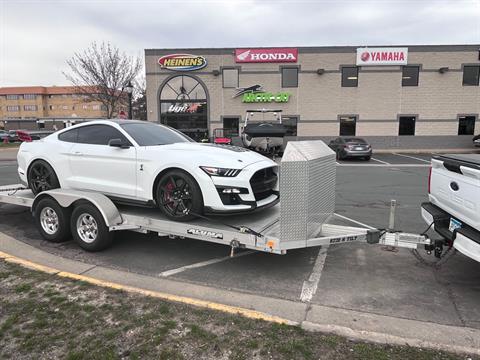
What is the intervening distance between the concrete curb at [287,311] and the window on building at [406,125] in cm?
2675

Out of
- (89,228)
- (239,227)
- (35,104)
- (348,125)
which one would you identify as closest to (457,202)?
(239,227)

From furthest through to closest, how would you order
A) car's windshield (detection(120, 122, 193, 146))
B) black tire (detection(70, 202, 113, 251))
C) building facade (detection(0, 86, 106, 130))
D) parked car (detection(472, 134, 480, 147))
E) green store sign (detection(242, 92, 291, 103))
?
building facade (detection(0, 86, 106, 130)) → green store sign (detection(242, 92, 291, 103)) → parked car (detection(472, 134, 480, 147)) → car's windshield (detection(120, 122, 193, 146)) → black tire (detection(70, 202, 113, 251))

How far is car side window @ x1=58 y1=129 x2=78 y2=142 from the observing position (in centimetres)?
591

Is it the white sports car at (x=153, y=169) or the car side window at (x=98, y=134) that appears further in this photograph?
the car side window at (x=98, y=134)

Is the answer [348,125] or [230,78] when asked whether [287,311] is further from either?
[348,125]

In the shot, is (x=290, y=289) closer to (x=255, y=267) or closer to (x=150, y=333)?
(x=255, y=267)

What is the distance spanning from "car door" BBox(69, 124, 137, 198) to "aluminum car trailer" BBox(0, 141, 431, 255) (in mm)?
250

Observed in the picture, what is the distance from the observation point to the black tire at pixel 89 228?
5098mm

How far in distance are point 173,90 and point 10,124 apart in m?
80.8

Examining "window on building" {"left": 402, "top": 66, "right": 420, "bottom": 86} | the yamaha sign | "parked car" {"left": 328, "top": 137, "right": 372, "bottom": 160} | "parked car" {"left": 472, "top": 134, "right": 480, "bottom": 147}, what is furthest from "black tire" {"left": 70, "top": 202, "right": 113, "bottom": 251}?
"parked car" {"left": 472, "top": 134, "right": 480, "bottom": 147}

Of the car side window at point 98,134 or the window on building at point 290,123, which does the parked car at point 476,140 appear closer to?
the window on building at point 290,123

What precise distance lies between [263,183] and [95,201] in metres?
2.35

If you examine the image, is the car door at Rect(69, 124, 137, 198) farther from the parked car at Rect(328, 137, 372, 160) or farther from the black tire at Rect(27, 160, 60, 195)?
the parked car at Rect(328, 137, 372, 160)

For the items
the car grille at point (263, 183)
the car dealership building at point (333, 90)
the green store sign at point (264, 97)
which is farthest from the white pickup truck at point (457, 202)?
the green store sign at point (264, 97)
